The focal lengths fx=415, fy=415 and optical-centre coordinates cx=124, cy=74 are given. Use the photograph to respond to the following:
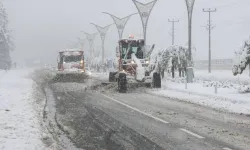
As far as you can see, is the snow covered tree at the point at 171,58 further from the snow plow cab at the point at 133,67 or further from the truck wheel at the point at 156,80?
the truck wheel at the point at 156,80

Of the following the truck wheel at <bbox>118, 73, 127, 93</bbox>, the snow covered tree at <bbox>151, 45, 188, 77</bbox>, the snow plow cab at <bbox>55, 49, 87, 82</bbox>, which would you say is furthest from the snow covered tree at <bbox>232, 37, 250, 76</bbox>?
the snow plow cab at <bbox>55, 49, 87, 82</bbox>

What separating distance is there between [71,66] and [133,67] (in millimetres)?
14265

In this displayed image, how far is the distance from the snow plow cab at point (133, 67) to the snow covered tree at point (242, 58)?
20.5 feet

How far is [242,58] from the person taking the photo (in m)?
18.3

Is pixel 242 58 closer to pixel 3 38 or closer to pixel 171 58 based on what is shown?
pixel 171 58

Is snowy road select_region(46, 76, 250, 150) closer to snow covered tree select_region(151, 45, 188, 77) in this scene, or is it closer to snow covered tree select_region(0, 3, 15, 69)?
snow covered tree select_region(151, 45, 188, 77)

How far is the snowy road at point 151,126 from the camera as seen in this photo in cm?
862

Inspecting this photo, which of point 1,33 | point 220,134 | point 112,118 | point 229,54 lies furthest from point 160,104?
point 229,54

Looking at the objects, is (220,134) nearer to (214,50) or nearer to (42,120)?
(42,120)

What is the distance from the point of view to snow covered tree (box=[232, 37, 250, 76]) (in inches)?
715

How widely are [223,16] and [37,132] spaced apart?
469ft

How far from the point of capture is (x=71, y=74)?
37156 millimetres

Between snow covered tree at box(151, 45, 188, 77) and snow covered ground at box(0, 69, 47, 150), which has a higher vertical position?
snow covered tree at box(151, 45, 188, 77)

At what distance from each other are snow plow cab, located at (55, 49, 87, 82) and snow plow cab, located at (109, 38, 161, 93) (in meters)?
11.4
